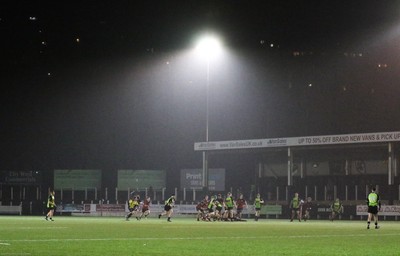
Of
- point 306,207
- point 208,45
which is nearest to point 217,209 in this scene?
point 306,207

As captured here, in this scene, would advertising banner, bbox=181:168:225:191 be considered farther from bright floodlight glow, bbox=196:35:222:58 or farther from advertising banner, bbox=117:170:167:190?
bright floodlight glow, bbox=196:35:222:58

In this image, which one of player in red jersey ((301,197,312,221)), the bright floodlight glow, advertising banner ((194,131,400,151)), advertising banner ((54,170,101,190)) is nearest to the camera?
advertising banner ((194,131,400,151))

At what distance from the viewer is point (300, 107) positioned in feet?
264

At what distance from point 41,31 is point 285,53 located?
30.3 metres

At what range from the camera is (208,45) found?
5488 centimetres

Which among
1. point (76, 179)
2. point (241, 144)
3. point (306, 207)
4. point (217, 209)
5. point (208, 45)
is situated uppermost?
point (208, 45)

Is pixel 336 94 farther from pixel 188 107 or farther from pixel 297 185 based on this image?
pixel 297 185

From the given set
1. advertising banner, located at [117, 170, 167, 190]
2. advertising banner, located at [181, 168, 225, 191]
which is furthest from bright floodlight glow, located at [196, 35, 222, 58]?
advertising banner, located at [117, 170, 167, 190]

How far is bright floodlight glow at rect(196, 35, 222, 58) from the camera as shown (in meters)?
54.5

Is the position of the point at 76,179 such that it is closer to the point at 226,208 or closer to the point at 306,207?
the point at 226,208

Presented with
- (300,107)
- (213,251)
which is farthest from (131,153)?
(213,251)

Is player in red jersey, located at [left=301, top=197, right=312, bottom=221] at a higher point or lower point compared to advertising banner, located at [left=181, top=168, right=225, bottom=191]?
lower

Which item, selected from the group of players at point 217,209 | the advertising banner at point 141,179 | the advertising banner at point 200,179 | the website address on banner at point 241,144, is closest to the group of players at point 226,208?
the group of players at point 217,209

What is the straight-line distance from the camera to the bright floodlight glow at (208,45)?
179 ft
